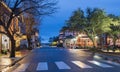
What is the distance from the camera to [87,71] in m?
20.7

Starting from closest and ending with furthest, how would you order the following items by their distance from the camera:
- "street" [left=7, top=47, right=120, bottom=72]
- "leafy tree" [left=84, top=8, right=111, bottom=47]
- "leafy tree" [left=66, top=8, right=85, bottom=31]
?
1. "street" [left=7, top=47, right=120, bottom=72]
2. "leafy tree" [left=84, top=8, right=111, bottom=47]
3. "leafy tree" [left=66, top=8, right=85, bottom=31]

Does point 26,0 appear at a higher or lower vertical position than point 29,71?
higher

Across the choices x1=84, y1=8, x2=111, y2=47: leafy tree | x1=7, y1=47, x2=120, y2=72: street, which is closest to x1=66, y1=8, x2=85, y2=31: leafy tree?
x1=84, y1=8, x2=111, y2=47: leafy tree

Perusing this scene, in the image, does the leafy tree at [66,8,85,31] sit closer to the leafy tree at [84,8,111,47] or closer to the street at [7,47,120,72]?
the leafy tree at [84,8,111,47]

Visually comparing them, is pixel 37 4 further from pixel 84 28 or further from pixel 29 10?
pixel 84 28

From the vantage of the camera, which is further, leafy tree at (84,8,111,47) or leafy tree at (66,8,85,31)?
leafy tree at (66,8,85,31)

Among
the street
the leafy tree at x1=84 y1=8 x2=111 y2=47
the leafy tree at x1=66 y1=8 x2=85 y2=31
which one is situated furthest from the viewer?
the leafy tree at x1=66 y1=8 x2=85 y2=31

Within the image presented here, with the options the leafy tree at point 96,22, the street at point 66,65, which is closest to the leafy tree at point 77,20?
the leafy tree at point 96,22

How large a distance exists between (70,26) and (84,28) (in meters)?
3.42

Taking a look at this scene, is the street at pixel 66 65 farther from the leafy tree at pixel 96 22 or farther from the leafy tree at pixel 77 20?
the leafy tree at pixel 77 20

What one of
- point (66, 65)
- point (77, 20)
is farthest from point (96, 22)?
point (66, 65)

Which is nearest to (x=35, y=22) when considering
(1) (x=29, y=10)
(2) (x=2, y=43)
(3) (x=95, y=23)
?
(3) (x=95, y=23)

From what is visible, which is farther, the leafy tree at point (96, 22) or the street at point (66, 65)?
the leafy tree at point (96, 22)

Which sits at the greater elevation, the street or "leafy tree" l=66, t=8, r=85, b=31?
"leafy tree" l=66, t=8, r=85, b=31
